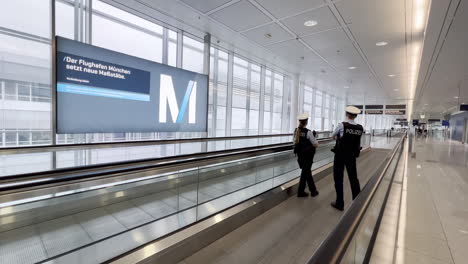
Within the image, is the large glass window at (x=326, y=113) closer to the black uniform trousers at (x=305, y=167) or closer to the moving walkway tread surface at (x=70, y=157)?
the moving walkway tread surface at (x=70, y=157)

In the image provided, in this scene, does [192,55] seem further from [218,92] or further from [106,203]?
[106,203]

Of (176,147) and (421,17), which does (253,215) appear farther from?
(421,17)

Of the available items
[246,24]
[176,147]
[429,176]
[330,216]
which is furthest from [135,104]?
[429,176]

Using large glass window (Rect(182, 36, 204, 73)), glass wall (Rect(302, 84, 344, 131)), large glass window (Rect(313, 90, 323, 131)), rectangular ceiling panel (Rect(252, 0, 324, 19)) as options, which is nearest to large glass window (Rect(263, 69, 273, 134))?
glass wall (Rect(302, 84, 344, 131))

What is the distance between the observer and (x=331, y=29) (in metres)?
5.76

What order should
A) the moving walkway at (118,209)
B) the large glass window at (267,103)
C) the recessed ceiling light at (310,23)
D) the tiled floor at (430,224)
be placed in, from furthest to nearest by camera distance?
the large glass window at (267,103) → the recessed ceiling light at (310,23) → the tiled floor at (430,224) → the moving walkway at (118,209)

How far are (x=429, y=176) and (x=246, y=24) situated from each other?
679 cm

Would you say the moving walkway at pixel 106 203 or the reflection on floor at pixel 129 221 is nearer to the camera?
the moving walkway at pixel 106 203

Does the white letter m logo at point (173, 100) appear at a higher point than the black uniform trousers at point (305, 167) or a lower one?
higher

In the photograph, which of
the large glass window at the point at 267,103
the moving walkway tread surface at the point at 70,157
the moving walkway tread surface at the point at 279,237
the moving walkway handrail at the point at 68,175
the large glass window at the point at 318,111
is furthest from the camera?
the large glass window at the point at 318,111

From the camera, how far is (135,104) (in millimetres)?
5988

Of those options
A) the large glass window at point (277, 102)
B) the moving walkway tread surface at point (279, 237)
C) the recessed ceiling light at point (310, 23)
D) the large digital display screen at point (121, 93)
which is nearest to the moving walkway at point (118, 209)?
the moving walkway tread surface at point (279, 237)

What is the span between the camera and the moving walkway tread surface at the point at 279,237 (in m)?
2.37

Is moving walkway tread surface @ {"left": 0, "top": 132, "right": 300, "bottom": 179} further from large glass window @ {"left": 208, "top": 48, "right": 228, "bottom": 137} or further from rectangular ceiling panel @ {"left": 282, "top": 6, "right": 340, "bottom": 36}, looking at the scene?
rectangular ceiling panel @ {"left": 282, "top": 6, "right": 340, "bottom": 36}
